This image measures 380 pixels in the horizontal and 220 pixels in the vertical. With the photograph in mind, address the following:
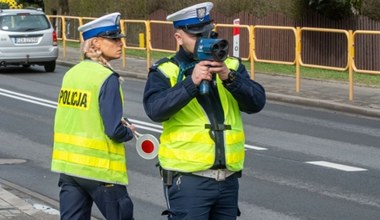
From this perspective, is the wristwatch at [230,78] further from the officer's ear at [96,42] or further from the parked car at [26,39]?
the parked car at [26,39]

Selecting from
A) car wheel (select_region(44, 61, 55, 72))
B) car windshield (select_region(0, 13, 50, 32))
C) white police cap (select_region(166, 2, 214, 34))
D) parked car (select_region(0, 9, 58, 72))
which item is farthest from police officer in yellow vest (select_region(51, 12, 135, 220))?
car wheel (select_region(44, 61, 55, 72))

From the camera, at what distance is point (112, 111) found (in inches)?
217

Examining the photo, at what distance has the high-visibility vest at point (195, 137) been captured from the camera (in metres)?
4.82

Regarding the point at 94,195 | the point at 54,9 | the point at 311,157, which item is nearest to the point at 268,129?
the point at 311,157

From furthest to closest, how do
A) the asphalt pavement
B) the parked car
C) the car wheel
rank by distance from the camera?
the car wheel
the parked car
the asphalt pavement

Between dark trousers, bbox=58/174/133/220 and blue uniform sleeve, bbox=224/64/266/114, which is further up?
blue uniform sleeve, bbox=224/64/266/114

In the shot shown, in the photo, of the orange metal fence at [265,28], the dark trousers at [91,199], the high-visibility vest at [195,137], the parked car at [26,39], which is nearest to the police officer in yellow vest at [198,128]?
the high-visibility vest at [195,137]

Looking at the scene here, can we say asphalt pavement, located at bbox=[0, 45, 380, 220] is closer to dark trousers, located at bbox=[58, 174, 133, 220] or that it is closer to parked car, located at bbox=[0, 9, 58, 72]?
parked car, located at bbox=[0, 9, 58, 72]

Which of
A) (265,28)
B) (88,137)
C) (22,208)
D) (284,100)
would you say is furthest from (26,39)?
(88,137)

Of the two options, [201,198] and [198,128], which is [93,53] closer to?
[198,128]

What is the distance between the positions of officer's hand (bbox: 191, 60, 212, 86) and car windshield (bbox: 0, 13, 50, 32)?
64.2 feet

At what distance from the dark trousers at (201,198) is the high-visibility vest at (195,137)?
0.07 m

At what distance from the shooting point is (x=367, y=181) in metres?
10.2

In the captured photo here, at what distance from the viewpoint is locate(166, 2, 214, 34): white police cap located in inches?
190
